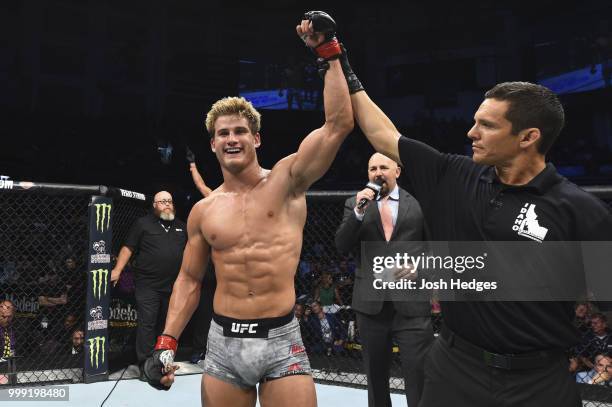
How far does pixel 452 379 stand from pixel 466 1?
1724cm

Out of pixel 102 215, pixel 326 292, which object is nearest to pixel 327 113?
pixel 102 215

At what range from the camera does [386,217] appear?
357 centimetres

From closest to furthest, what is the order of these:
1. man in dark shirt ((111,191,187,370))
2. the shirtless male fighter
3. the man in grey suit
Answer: the shirtless male fighter
the man in grey suit
man in dark shirt ((111,191,187,370))

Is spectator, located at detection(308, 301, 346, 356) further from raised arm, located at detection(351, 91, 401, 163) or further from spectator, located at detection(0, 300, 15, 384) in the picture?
raised arm, located at detection(351, 91, 401, 163)

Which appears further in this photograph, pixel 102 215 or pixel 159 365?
pixel 102 215

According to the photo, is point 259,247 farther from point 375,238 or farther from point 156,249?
point 156,249

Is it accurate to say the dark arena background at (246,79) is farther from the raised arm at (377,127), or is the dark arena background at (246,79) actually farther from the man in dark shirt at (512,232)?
the man in dark shirt at (512,232)

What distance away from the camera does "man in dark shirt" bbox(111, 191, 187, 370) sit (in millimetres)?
5285

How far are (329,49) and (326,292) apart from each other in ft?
15.4

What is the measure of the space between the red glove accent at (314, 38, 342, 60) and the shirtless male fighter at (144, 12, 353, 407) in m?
0.02

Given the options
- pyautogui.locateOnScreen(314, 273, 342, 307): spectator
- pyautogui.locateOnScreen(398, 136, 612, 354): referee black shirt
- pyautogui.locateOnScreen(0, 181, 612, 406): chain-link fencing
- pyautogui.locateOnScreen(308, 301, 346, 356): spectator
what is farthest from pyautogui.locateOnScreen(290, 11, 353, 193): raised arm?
pyautogui.locateOnScreen(314, 273, 342, 307): spectator

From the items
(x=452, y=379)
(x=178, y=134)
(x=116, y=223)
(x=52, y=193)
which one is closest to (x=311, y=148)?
(x=452, y=379)

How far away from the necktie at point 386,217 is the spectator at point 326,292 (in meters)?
2.98

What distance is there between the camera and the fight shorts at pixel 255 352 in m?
2.33
